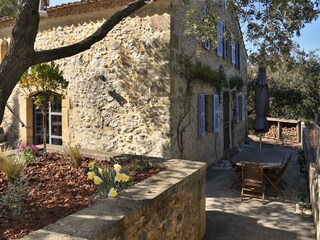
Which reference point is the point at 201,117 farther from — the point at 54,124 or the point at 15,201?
the point at 15,201

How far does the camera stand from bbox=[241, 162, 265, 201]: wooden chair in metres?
6.36

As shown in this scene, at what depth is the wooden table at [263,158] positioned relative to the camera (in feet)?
21.5

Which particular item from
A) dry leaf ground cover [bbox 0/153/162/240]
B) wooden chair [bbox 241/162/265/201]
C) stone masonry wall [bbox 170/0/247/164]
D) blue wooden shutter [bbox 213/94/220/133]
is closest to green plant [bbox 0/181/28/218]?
dry leaf ground cover [bbox 0/153/162/240]

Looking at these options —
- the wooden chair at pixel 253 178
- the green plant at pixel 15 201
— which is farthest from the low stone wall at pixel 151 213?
the wooden chair at pixel 253 178

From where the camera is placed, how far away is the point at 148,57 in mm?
7199

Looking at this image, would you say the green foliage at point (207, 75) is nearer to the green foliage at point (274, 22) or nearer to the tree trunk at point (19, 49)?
the green foliage at point (274, 22)

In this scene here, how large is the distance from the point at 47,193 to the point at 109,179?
0.75 m

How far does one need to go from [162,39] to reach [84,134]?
3.37 meters

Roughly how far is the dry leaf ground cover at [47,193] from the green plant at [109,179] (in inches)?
5.9

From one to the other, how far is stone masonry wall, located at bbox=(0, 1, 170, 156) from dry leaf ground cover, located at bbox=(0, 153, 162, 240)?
2236 mm

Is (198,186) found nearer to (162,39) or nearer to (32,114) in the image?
(162,39)

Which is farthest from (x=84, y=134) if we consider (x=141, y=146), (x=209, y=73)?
(x=209, y=73)

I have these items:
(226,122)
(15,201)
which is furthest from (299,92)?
(15,201)

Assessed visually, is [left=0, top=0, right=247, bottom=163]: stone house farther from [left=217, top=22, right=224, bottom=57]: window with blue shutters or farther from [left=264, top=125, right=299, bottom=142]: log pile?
[left=264, top=125, right=299, bottom=142]: log pile
